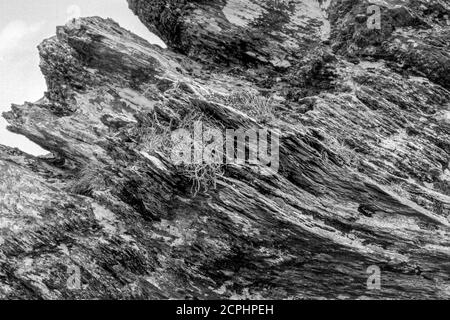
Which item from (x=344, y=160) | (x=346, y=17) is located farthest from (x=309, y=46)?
(x=344, y=160)

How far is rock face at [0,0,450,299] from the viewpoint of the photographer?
57.3 feet

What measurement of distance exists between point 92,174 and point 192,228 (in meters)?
5.40

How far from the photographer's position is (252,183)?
17656mm

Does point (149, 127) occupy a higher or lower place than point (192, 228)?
higher

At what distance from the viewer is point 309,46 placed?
2383 centimetres

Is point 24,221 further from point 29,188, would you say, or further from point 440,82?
point 440,82

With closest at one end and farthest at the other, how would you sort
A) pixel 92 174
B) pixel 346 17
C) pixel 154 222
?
pixel 154 222 < pixel 92 174 < pixel 346 17

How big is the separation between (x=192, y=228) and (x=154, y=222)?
66.9 inches

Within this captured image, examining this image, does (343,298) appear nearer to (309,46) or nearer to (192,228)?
(192,228)

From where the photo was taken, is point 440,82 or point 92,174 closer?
point 92,174

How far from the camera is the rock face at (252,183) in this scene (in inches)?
688
